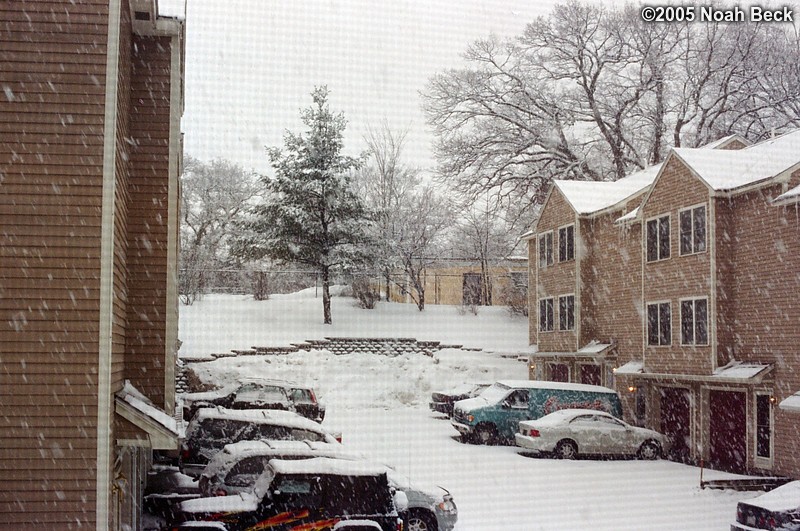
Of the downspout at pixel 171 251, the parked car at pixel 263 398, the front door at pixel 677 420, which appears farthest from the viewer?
the front door at pixel 677 420

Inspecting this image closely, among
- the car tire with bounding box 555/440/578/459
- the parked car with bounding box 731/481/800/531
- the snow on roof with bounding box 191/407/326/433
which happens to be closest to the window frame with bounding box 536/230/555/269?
the car tire with bounding box 555/440/578/459

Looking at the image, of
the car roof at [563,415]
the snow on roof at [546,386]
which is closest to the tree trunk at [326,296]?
the snow on roof at [546,386]

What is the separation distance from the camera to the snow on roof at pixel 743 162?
19.5 m

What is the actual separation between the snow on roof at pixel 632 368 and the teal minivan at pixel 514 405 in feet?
2.98

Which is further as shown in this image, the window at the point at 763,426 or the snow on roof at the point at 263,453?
the window at the point at 763,426

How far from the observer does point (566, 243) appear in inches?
1145

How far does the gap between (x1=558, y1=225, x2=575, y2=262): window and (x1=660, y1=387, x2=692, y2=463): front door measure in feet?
22.4

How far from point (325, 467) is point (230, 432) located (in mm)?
4657

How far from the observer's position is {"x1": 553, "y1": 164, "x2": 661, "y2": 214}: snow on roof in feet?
91.8

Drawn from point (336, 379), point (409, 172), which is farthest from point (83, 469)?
point (409, 172)

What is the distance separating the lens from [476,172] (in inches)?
1650

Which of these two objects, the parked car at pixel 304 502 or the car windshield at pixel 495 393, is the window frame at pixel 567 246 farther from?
the parked car at pixel 304 502

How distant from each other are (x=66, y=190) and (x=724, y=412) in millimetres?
18068

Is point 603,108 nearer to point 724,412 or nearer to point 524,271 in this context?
point 524,271
